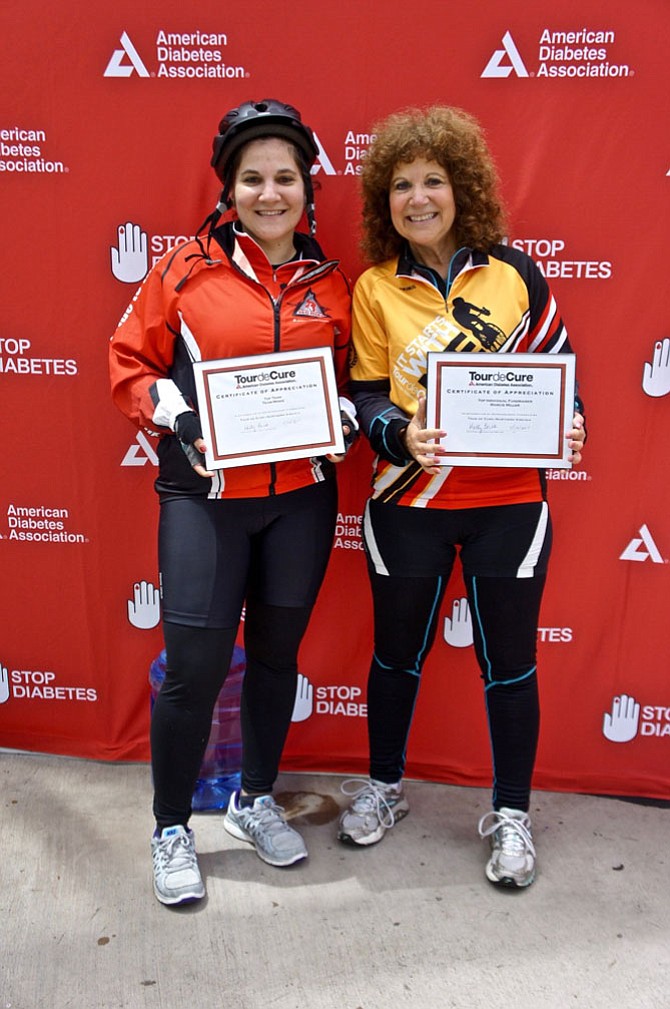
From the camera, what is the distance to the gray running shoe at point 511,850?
2324mm

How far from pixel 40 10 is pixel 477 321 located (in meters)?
1.53

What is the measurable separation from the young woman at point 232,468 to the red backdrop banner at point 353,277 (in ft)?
1.57

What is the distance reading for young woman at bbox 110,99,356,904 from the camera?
2.03 meters

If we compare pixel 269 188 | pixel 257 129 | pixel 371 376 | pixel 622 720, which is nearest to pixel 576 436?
pixel 371 376

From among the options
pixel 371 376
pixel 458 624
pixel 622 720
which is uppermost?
pixel 371 376

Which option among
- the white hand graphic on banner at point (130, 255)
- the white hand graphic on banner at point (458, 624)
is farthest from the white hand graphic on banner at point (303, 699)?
the white hand graphic on banner at point (130, 255)

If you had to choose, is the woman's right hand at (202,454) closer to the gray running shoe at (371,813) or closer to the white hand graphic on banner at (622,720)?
the gray running shoe at (371,813)

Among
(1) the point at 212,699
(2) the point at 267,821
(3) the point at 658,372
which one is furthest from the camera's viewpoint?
(3) the point at 658,372

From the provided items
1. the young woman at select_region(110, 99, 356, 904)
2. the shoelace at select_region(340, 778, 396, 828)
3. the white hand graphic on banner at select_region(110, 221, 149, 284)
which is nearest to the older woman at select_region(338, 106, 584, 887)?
the young woman at select_region(110, 99, 356, 904)

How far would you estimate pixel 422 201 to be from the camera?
81.3 inches

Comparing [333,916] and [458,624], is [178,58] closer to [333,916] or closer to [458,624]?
[458,624]

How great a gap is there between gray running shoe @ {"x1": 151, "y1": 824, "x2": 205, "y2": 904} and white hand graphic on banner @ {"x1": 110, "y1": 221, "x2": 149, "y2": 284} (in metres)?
1.58

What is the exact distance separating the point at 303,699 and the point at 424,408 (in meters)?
1.30

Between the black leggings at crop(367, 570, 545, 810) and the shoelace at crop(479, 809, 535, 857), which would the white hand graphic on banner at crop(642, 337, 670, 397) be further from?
the shoelace at crop(479, 809, 535, 857)
